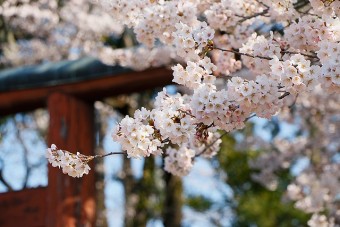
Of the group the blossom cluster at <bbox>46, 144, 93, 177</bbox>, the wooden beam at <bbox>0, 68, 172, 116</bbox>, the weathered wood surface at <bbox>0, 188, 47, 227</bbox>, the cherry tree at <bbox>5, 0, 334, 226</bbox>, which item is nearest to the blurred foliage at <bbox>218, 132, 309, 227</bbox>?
the wooden beam at <bbox>0, 68, 172, 116</bbox>

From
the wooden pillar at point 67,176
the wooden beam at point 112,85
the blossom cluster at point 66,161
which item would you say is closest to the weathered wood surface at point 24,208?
the wooden pillar at point 67,176

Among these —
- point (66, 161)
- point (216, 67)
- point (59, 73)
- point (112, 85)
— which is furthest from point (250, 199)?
point (66, 161)

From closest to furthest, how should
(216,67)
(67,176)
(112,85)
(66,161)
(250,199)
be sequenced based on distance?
(66,161) < (216,67) < (67,176) < (112,85) < (250,199)

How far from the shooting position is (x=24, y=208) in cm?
385

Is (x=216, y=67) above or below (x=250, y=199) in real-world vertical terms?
below

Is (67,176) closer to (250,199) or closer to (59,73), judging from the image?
(59,73)

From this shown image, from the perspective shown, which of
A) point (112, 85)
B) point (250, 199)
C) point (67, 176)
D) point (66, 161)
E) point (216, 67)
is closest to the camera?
point (66, 161)

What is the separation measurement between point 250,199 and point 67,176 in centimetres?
540

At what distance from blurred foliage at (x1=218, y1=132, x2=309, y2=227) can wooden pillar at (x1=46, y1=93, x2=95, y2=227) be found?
184 inches

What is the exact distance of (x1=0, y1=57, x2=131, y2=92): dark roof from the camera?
158 inches

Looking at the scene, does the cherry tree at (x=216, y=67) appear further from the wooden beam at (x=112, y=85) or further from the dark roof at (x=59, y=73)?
the dark roof at (x=59, y=73)

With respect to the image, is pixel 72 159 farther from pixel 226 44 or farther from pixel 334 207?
pixel 334 207

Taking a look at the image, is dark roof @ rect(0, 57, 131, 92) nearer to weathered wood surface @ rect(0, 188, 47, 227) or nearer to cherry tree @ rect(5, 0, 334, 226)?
cherry tree @ rect(5, 0, 334, 226)

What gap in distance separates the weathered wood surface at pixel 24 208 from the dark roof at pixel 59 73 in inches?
26.9
